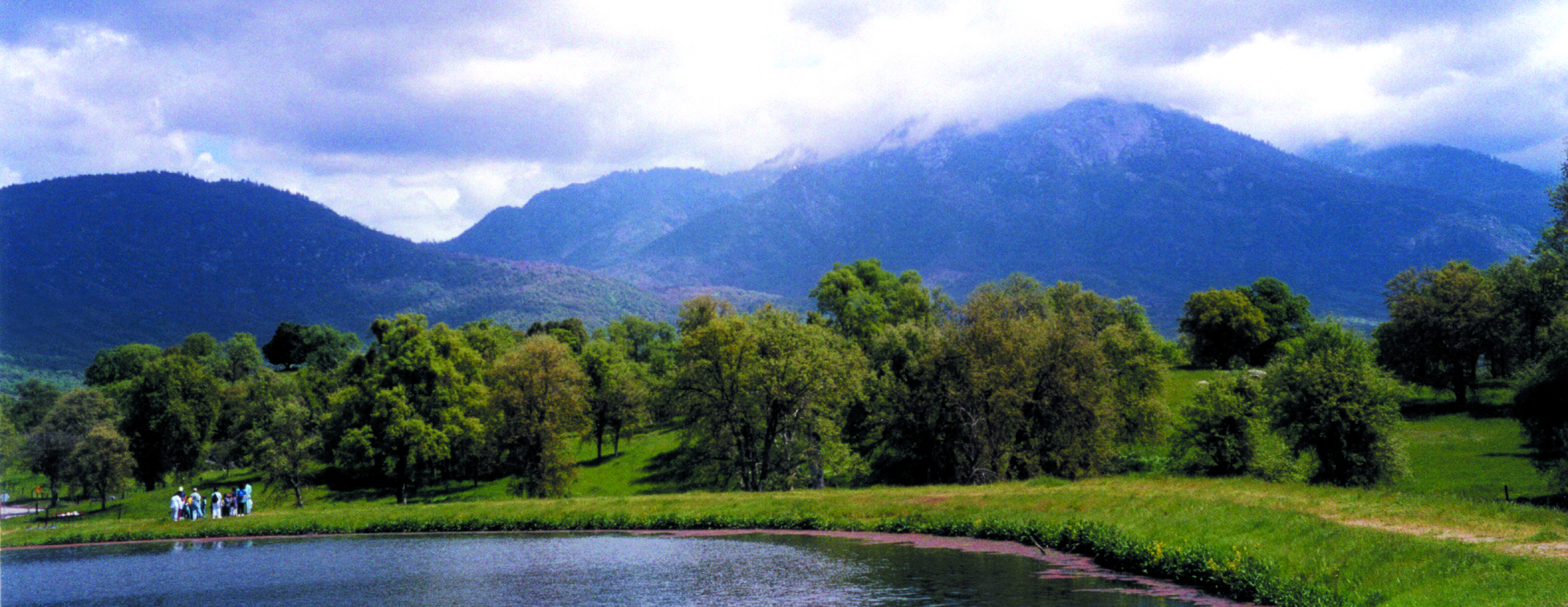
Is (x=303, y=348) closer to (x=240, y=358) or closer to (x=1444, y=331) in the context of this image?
(x=240, y=358)

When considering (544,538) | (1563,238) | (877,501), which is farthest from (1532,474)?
(544,538)

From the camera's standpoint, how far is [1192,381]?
101938mm

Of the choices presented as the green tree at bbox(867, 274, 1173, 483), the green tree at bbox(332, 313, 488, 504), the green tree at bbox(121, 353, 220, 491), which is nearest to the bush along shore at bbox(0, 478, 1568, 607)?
the green tree at bbox(332, 313, 488, 504)

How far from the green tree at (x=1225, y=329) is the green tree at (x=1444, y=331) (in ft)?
106

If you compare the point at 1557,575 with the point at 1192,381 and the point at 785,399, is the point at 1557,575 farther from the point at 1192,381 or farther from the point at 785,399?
the point at 1192,381

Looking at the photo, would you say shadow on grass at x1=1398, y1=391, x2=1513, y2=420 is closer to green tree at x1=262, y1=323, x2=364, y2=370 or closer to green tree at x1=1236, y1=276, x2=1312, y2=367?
green tree at x1=1236, y1=276, x2=1312, y2=367

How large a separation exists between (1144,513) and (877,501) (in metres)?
15.7

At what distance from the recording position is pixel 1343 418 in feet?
179

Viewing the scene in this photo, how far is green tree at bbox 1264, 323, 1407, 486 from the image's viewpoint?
5416 cm

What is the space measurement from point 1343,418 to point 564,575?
46.9 metres

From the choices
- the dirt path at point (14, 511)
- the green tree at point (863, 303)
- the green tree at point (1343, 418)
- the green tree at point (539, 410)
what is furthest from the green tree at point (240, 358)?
the green tree at point (1343, 418)

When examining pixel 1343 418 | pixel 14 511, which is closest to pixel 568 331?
pixel 14 511

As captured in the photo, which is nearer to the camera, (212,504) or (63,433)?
(212,504)

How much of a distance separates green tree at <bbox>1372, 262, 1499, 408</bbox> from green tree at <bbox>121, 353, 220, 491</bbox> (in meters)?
120
